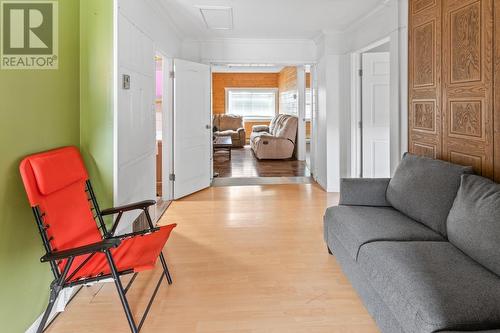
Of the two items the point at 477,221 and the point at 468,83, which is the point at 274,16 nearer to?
the point at 468,83

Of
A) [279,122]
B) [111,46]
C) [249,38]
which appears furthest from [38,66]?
[279,122]

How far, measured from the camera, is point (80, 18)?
2.54 metres

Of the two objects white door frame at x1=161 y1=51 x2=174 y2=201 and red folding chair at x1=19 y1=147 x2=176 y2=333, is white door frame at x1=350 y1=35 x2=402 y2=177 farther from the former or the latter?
red folding chair at x1=19 y1=147 x2=176 y2=333

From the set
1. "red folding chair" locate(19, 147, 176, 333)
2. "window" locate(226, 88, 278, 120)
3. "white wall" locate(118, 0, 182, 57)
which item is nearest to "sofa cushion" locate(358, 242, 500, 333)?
"red folding chair" locate(19, 147, 176, 333)

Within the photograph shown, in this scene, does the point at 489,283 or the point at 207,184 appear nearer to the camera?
the point at 489,283

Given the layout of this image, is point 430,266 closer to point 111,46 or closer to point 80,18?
point 111,46

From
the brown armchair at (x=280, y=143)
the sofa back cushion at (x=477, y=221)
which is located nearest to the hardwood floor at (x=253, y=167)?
the brown armchair at (x=280, y=143)

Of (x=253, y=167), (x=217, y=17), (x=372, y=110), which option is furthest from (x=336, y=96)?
(x=253, y=167)

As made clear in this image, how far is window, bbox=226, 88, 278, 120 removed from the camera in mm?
13383

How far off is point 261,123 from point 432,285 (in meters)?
12.1

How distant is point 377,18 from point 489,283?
12.1 feet

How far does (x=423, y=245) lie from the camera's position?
2041 millimetres

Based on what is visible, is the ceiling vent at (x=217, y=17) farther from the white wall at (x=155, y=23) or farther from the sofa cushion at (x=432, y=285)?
the sofa cushion at (x=432, y=285)

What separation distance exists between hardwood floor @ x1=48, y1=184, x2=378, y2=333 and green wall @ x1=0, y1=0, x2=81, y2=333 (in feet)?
0.88
